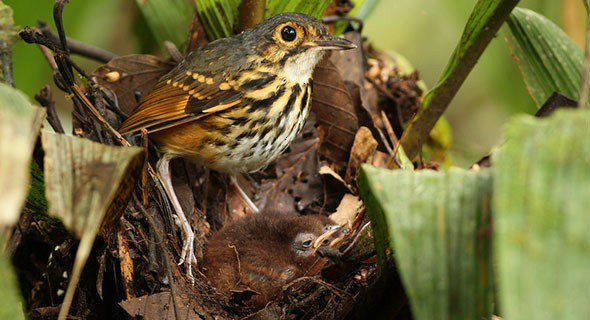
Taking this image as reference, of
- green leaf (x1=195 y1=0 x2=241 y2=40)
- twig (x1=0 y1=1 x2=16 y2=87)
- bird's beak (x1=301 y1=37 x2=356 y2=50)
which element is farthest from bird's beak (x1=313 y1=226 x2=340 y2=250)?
twig (x1=0 y1=1 x2=16 y2=87)

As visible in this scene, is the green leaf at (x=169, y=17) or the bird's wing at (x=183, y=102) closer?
the bird's wing at (x=183, y=102)

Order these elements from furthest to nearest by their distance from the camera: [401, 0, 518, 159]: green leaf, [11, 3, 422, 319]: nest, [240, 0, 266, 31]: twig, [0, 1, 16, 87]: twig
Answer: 1. [240, 0, 266, 31]: twig
2. [401, 0, 518, 159]: green leaf
3. [0, 1, 16, 87]: twig
4. [11, 3, 422, 319]: nest

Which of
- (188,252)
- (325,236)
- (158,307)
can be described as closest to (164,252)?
(158,307)

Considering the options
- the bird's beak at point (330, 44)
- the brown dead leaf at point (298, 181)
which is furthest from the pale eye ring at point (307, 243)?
the bird's beak at point (330, 44)

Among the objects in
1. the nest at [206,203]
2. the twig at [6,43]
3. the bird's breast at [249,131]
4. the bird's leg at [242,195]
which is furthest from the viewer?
the bird's leg at [242,195]

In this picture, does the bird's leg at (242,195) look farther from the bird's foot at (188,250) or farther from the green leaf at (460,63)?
the green leaf at (460,63)

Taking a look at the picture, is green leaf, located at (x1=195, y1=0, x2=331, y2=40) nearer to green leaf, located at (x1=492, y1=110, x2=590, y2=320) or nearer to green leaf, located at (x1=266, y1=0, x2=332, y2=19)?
green leaf, located at (x1=266, y1=0, x2=332, y2=19)

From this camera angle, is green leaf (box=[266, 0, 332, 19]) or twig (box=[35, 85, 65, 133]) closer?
twig (box=[35, 85, 65, 133])
